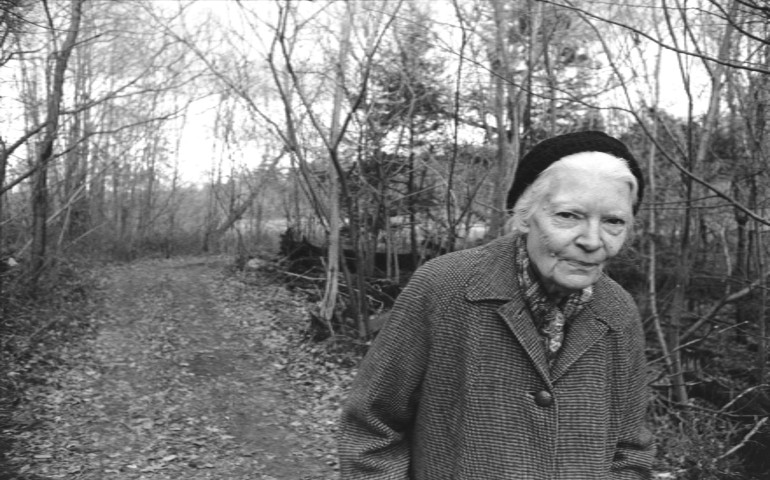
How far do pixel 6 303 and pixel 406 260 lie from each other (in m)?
8.73

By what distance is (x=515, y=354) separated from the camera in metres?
1.66

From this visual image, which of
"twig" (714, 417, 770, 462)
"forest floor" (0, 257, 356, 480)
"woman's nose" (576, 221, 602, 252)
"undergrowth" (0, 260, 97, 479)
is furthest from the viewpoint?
"undergrowth" (0, 260, 97, 479)

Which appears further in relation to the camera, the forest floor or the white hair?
the forest floor

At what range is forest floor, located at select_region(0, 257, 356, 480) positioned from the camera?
261 inches

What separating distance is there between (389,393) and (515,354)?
1.04 ft

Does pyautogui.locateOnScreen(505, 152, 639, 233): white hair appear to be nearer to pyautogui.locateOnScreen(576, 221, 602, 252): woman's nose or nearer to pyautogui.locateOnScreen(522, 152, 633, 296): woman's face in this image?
pyautogui.locateOnScreen(522, 152, 633, 296): woman's face

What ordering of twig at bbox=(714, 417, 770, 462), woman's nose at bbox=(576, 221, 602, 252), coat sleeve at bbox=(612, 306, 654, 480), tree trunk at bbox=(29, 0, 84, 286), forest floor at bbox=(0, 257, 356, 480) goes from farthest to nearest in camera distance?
tree trunk at bbox=(29, 0, 84, 286), forest floor at bbox=(0, 257, 356, 480), twig at bbox=(714, 417, 770, 462), coat sleeve at bbox=(612, 306, 654, 480), woman's nose at bbox=(576, 221, 602, 252)

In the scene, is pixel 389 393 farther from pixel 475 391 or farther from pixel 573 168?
pixel 573 168

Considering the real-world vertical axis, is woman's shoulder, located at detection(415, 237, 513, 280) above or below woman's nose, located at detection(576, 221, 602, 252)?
below

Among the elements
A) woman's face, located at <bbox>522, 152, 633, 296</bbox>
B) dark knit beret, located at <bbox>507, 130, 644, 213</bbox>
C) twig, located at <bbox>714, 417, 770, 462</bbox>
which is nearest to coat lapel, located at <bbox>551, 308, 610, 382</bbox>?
woman's face, located at <bbox>522, 152, 633, 296</bbox>

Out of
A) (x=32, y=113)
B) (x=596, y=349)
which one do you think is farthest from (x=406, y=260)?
(x=596, y=349)

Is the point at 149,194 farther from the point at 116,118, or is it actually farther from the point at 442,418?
the point at 442,418

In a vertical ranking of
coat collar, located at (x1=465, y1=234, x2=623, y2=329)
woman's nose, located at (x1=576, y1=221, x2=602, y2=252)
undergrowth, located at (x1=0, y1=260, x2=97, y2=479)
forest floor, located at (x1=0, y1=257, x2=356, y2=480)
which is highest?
woman's nose, located at (x1=576, y1=221, x2=602, y2=252)

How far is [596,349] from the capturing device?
68.8 inches
